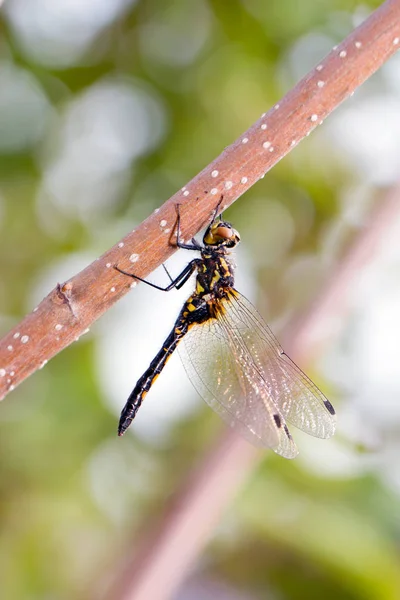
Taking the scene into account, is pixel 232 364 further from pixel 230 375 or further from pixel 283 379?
pixel 283 379

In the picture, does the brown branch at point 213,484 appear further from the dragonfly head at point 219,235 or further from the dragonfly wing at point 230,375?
the dragonfly head at point 219,235

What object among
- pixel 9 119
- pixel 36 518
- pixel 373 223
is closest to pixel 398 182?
pixel 373 223

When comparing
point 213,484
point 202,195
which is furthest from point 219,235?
point 213,484

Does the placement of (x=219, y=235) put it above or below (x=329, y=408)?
above

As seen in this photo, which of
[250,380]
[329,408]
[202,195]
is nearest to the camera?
[202,195]

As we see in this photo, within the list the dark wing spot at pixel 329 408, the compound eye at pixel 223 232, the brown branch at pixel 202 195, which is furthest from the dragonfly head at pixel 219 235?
the brown branch at pixel 202 195

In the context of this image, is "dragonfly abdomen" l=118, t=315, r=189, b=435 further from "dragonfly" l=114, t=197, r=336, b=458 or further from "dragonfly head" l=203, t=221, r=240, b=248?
"dragonfly head" l=203, t=221, r=240, b=248
